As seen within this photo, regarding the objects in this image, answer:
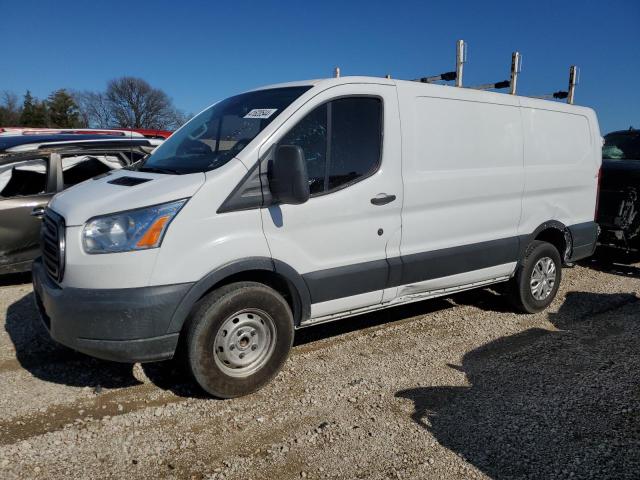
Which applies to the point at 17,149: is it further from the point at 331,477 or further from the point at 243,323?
the point at 331,477

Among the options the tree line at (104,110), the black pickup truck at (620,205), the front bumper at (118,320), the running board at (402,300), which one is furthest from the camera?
the tree line at (104,110)

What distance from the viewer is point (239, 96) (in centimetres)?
429

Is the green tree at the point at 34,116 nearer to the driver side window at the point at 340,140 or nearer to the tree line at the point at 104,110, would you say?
the tree line at the point at 104,110

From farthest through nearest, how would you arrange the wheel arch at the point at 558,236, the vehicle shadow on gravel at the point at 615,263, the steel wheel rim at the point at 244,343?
the vehicle shadow on gravel at the point at 615,263
the wheel arch at the point at 558,236
the steel wheel rim at the point at 244,343

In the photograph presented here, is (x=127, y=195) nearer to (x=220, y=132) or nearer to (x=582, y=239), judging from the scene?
(x=220, y=132)

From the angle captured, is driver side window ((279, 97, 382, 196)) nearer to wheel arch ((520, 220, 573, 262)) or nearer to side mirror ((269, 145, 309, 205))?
side mirror ((269, 145, 309, 205))

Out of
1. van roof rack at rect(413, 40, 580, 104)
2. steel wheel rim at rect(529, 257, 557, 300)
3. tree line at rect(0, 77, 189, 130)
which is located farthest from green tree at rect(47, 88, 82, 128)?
steel wheel rim at rect(529, 257, 557, 300)

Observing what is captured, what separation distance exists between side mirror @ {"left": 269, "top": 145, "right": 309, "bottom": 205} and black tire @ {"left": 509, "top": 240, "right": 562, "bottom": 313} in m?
2.86

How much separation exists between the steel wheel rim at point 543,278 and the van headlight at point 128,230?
152 inches

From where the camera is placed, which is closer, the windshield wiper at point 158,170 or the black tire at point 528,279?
the windshield wiper at point 158,170

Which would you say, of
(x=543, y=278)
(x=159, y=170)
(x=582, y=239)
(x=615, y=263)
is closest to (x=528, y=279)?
(x=543, y=278)

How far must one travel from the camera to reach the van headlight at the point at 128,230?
10.1ft

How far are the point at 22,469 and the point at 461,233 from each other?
11.8 ft

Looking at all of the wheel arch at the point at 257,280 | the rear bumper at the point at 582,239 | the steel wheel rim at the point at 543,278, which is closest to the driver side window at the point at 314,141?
the wheel arch at the point at 257,280
